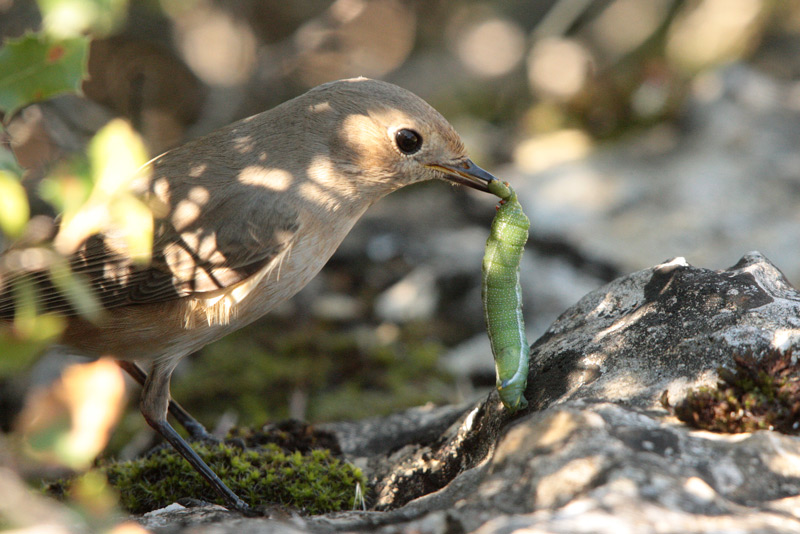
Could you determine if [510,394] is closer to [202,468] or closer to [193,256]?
[202,468]

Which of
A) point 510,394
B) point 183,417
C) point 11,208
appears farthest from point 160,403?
point 11,208

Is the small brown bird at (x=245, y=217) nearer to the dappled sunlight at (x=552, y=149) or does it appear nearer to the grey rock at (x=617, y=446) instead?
the grey rock at (x=617, y=446)

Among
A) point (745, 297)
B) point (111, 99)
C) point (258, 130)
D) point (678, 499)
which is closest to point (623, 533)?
point (678, 499)

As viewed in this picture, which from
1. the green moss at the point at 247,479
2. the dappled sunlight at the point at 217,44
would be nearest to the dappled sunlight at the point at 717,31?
the dappled sunlight at the point at 217,44

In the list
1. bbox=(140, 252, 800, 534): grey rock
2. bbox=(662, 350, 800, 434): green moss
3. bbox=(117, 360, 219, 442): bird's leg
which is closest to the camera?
bbox=(140, 252, 800, 534): grey rock

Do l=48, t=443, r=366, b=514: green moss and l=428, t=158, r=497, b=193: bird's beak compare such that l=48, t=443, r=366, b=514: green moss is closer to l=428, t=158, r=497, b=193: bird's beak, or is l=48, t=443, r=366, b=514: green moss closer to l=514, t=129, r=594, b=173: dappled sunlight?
l=428, t=158, r=497, b=193: bird's beak

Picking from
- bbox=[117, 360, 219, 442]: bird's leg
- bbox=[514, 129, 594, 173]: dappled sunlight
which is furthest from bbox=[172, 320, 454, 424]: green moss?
bbox=[514, 129, 594, 173]: dappled sunlight
